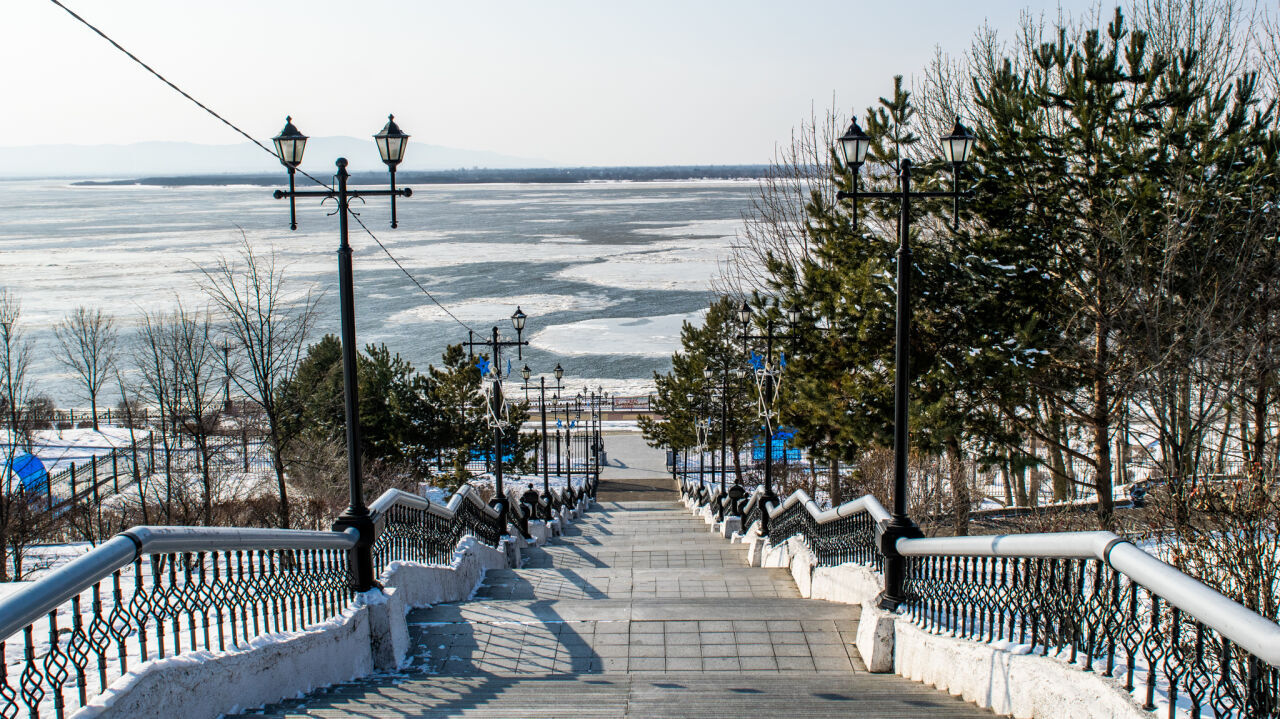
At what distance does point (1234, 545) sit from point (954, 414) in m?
9.67

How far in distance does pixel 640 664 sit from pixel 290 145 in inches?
179

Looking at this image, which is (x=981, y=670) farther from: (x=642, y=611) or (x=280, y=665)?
(x=280, y=665)

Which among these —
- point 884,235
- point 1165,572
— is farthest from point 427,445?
point 1165,572

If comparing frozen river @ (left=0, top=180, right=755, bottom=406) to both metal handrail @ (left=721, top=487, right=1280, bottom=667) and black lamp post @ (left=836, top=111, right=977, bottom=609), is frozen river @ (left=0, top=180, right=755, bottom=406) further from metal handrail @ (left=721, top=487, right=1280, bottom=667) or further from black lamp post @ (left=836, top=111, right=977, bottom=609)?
metal handrail @ (left=721, top=487, right=1280, bottom=667)

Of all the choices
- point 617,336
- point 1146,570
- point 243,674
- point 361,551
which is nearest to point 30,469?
point 361,551

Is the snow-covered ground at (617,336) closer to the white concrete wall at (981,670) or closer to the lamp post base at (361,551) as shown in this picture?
the lamp post base at (361,551)

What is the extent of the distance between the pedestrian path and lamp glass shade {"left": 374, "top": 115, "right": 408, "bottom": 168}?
12.2 feet

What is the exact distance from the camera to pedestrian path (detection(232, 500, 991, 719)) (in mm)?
4840

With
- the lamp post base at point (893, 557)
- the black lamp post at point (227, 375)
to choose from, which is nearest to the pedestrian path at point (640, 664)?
the lamp post base at point (893, 557)

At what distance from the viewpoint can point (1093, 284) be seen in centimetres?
1767

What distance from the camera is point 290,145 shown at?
22.9 ft

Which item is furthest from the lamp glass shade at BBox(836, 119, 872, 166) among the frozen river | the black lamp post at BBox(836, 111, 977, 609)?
the frozen river

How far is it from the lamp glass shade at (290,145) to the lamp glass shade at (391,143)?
680 millimetres

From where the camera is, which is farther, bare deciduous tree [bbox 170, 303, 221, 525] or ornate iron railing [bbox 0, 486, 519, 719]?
bare deciduous tree [bbox 170, 303, 221, 525]
